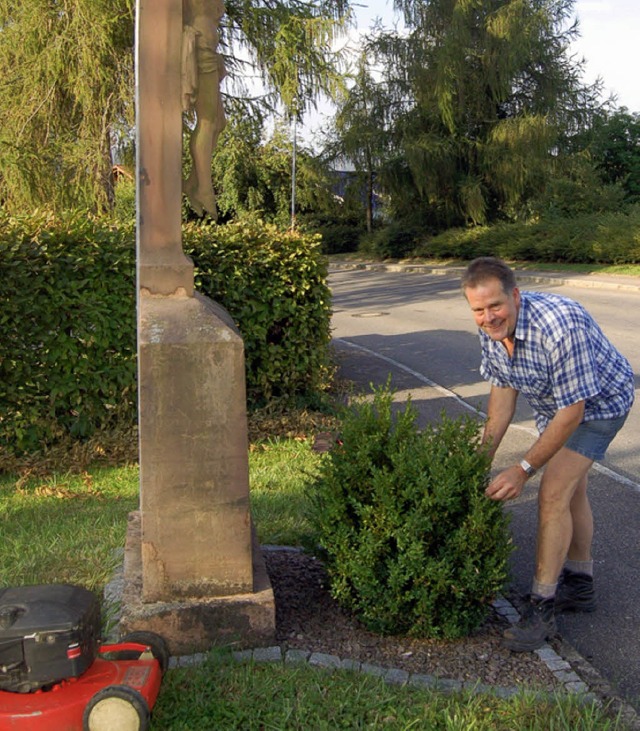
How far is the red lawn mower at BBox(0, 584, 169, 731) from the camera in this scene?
2.71m

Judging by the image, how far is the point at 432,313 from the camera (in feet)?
56.2

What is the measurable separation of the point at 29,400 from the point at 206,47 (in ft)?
12.2

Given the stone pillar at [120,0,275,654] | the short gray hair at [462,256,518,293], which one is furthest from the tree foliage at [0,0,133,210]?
the short gray hair at [462,256,518,293]

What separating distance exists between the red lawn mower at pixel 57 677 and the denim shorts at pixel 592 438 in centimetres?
213

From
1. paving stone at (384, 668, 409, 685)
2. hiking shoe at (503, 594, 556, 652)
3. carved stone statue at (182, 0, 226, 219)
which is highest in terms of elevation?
carved stone statue at (182, 0, 226, 219)

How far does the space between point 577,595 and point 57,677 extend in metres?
2.53

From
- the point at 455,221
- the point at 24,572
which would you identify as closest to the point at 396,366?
the point at 24,572

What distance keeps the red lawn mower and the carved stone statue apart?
2.34 meters

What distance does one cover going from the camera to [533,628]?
11.5ft

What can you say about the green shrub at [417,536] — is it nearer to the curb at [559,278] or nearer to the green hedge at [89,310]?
the green hedge at [89,310]

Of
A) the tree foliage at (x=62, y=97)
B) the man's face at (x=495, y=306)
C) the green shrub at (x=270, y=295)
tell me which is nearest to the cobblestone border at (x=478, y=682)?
the man's face at (x=495, y=306)

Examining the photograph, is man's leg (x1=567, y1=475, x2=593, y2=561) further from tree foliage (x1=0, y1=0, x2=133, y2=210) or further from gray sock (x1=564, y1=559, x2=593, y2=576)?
→ tree foliage (x1=0, y1=0, x2=133, y2=210)

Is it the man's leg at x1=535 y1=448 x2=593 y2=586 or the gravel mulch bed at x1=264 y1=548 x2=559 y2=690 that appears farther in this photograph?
the man's leg at x1=535 y1=448 x2=593 y2=586

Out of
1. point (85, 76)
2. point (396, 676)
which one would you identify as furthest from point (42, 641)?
point (85, 76)
